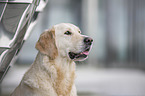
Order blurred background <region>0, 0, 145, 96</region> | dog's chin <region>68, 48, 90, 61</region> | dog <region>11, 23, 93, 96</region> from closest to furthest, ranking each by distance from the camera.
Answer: dog <region>11, 23, 93, 96</region>
dog's chin <region>68, 48, 90, 61</region>
blurred background <region>0, 0, 145, 96</region>

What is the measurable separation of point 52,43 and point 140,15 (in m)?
5.44

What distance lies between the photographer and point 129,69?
6887 millimetres

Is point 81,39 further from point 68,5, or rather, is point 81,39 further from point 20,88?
point 68,5

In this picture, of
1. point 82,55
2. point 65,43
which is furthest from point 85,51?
point 65,43

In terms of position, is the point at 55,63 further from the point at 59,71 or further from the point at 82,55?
the point at 82,55

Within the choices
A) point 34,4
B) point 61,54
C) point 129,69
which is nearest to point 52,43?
point 61,54

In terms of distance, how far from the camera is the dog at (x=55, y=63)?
174 cm

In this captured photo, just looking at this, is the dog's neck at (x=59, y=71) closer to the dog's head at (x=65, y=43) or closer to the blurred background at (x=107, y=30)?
the dog's head at (x=65, y=43)

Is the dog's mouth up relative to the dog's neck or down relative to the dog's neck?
up

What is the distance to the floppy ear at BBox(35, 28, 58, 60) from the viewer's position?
1.81m

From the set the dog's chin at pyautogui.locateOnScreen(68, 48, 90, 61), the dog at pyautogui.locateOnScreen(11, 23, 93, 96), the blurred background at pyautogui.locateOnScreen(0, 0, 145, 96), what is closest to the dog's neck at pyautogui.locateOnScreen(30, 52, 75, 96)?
the dog at pyautogui.locateOnScreen(11, 23, 93, 96)

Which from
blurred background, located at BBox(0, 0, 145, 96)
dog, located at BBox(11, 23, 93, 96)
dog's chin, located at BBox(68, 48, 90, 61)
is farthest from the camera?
blurred background, located at BBox(0, 0, 145, 96)

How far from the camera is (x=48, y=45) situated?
1840mm

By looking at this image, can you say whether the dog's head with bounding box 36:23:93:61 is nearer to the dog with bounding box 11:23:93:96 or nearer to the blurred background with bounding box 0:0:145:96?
the dog with bounding box 11:23:93:96
